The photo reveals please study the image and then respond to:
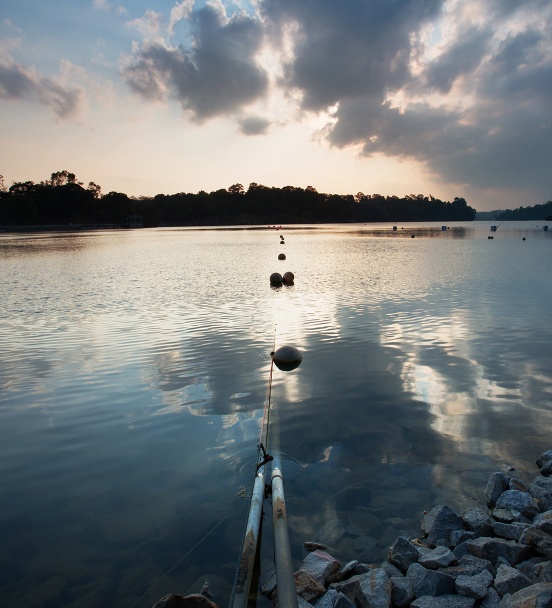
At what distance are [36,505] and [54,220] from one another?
19443 centimetres

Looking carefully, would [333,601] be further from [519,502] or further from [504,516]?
[519,502]

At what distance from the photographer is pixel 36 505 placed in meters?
7.06

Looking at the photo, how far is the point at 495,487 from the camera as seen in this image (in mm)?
6754

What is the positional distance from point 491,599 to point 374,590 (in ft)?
3.80

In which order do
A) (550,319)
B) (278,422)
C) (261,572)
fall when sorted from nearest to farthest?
(261,572)
(278,422)
(550,319)

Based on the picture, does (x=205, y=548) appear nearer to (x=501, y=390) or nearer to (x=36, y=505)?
(x=36, y=505)

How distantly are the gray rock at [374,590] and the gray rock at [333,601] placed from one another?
150 mm

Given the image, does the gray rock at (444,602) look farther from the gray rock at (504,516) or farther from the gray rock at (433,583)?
the gray rock at (504,516)

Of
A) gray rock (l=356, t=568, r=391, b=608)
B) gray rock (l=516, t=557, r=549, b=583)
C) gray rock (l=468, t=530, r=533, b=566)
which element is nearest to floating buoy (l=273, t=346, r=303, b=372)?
gray rock (l=468, t=530, r=533, b=566)

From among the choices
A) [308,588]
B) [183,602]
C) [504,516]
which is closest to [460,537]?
[504,516]

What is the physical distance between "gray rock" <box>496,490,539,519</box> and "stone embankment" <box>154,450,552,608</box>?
12mm

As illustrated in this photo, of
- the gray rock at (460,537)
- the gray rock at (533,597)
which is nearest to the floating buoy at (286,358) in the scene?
the gray rock at (460,537)

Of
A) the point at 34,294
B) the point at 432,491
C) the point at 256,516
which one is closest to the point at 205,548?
the point at 256,516

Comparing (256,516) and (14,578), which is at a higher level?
(256,516)
